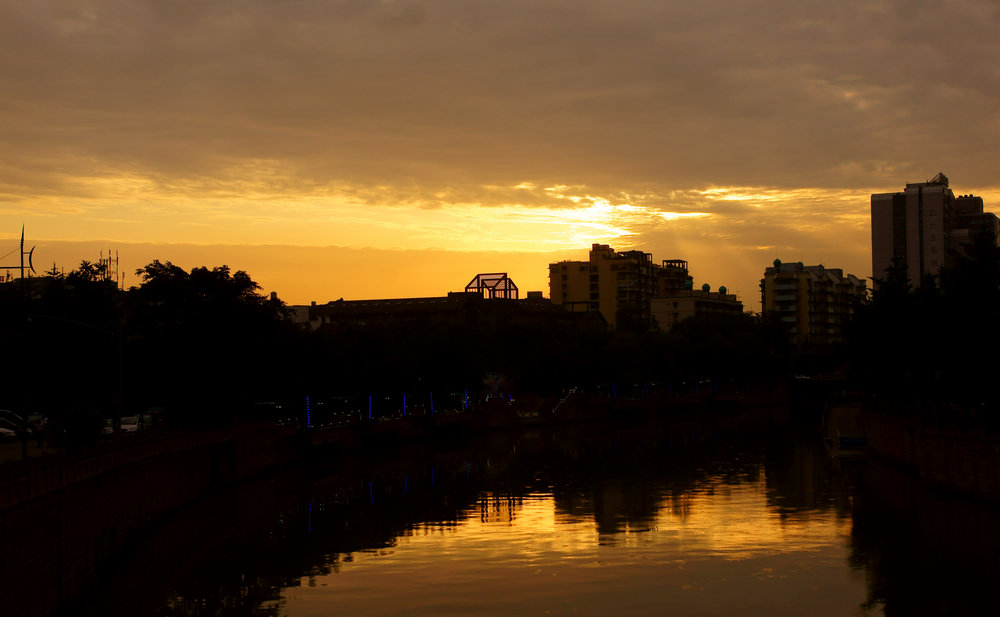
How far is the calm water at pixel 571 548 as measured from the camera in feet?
116

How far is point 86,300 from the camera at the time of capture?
268 ft

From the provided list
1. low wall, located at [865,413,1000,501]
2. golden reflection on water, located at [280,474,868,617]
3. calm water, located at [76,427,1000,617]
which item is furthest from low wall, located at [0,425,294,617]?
low wall, located at [865,413,1000,501]

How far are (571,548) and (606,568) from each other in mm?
4616

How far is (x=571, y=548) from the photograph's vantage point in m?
44.8

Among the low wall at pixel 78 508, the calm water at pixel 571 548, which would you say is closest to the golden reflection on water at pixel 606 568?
the calm water at pixel 571 548

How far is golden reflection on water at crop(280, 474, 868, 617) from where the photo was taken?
34656mm

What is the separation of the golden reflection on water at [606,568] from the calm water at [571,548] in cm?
12

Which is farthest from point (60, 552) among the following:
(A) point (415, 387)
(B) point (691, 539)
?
(A) point (415, 387)

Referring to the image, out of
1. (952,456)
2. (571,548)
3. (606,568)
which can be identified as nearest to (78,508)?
(606,568)

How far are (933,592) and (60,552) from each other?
2738 cm

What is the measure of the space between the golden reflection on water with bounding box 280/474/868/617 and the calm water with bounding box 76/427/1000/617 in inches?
4.8

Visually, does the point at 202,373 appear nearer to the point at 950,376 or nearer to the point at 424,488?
the point at 424,488

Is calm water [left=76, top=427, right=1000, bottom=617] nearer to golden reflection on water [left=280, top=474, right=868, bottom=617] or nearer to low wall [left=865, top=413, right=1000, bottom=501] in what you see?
golden reflection on water [left=280, top=474, right=868, bottom=617]

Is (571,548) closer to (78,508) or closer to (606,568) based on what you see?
(606,568)
